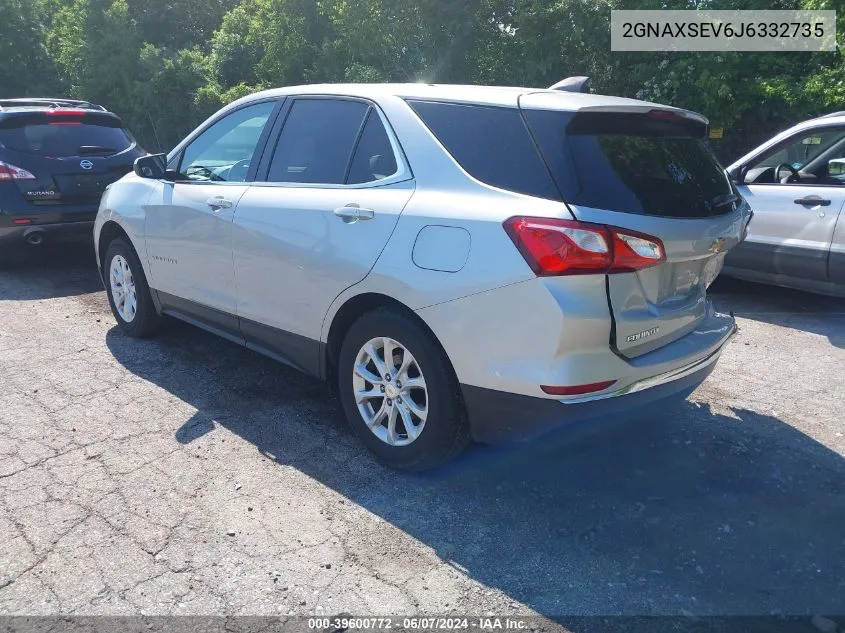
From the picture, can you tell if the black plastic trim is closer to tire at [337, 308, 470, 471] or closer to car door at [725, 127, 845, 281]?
tire at [337, 308, 470, 471]

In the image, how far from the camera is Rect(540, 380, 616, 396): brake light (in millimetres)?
2996

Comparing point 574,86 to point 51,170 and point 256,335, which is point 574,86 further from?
point 51,170

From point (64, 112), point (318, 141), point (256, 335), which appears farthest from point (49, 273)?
point (318, 141)

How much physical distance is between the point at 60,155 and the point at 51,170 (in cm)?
23

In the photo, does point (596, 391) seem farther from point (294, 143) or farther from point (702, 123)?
point (294, 143)

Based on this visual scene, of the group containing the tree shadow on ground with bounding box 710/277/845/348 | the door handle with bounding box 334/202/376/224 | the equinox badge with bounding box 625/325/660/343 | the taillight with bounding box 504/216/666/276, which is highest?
the door handle with bounding box 334/202/376/224

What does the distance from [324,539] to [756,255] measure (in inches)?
190

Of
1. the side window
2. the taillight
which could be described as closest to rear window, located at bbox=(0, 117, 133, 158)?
the side window

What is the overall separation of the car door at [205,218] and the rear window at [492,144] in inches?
56.1

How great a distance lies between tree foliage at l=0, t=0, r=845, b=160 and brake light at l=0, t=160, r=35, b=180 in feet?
24.3

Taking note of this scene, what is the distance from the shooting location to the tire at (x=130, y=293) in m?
5.41

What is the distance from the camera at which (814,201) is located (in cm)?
597

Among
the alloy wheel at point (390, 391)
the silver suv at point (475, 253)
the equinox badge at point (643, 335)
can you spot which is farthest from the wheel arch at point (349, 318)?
the equinox badge at point (643, 335)

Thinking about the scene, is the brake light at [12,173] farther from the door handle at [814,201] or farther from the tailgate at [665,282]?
the door handle at [814,201]
